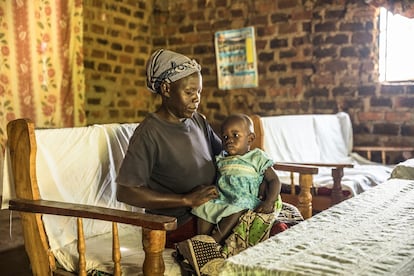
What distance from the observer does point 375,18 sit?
3859mm

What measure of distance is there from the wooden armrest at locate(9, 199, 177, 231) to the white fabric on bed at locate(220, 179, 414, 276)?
42 cm

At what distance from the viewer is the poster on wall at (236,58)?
4.44m

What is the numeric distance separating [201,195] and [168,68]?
479mm

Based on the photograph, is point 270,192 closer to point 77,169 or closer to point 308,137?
point 77,169

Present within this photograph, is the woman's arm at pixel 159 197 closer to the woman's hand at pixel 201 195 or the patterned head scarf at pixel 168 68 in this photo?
the woman's hand at pixel 201 195

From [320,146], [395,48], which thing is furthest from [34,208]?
[395,48]

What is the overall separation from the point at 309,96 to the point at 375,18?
2.82ft

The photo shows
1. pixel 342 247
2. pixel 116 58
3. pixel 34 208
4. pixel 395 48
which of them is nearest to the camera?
pixel 342 247

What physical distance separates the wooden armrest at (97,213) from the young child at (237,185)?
0.34 metres

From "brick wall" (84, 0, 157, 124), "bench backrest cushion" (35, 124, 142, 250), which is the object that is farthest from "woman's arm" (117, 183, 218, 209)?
"brick wall" (84, 0, 157, 124)

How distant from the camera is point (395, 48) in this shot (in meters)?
3.87

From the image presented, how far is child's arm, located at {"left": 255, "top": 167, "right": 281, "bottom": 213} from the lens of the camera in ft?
5.32

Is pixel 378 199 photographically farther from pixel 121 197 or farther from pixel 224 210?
pixel 121 197

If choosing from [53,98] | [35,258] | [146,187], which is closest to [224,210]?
[146,187]
